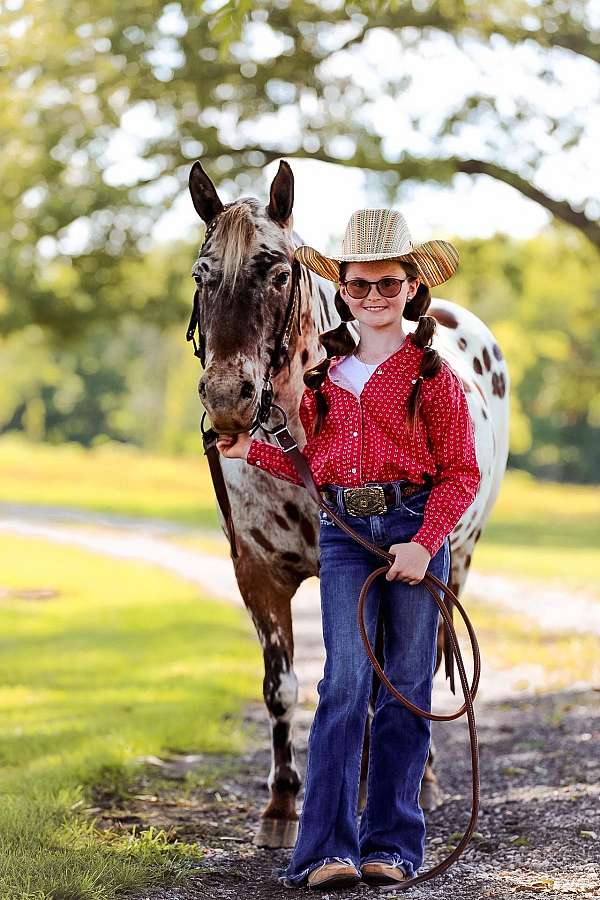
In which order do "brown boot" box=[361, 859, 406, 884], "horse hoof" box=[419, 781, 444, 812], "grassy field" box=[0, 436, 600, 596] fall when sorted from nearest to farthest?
"brown boot" box=[361, 859, 406, 884] → "horse hoof" box=[419, 781, 444, 812] → "grassy field" box=[0, 436, 600, 596]

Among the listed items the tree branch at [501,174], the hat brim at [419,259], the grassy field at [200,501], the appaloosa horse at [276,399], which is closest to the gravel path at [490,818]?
the appaloosa horse at [276,399]

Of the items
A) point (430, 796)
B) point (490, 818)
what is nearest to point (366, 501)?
point (490, 818)

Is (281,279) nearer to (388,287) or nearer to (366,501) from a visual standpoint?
(388,287)

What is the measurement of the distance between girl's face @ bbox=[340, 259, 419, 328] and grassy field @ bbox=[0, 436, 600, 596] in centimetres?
1318

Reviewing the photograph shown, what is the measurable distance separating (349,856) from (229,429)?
1.36 meters

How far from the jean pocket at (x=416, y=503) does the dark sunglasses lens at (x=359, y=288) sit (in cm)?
65

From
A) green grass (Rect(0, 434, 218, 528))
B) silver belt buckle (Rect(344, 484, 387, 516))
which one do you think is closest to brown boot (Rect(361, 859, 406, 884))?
silver belt buckle (Rect(344, 484, 387, 516))

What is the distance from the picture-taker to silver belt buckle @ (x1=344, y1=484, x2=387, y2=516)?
12.0 feet

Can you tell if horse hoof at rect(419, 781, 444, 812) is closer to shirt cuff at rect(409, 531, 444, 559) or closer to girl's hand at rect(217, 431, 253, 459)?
shirt cuff at rect(409, 531, 444, 559)

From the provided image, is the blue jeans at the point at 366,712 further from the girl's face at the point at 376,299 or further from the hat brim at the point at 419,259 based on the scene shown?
the hat brim at the point at 419,259

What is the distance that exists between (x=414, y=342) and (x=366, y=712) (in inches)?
46.1

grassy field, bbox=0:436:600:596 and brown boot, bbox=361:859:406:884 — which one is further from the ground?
grassy field, bbox=0:436:600:596

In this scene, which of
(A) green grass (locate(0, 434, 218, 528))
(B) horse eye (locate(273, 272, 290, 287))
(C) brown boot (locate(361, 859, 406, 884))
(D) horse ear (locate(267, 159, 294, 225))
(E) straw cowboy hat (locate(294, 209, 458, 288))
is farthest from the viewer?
(A) green grass (locate(0, 434, 218, 528))

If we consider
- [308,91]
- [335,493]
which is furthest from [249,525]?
[308,91]
